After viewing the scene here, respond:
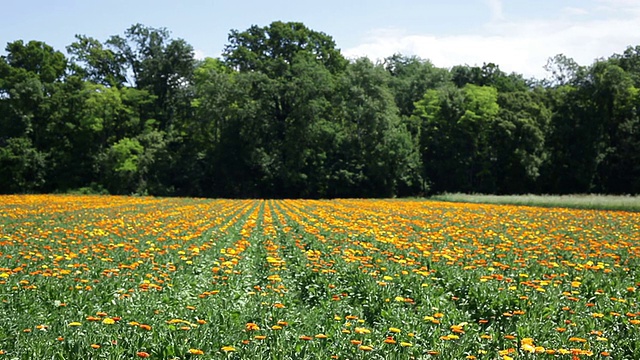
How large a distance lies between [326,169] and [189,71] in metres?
22.2

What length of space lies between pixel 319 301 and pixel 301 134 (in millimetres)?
49224

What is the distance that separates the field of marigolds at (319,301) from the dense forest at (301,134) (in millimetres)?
45353

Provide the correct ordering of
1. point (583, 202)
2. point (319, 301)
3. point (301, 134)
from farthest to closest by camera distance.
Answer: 1. point (301, 134)
2. point (583, 202)
3. point (319, 301)

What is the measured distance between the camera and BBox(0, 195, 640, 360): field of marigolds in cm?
471

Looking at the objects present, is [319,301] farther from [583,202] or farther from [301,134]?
[301,134]

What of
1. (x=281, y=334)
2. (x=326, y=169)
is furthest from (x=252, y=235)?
(x=326, y=169)

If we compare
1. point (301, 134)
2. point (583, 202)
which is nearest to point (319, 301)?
point (583, 202)

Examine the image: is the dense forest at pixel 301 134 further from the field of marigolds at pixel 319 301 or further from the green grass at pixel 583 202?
the field of marigolds at pixel 319 301

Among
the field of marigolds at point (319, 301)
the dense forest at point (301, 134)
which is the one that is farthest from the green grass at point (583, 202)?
the field of marigolds at point (319, 301)

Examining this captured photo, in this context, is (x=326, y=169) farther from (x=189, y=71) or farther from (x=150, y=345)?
(x=150, y=345)

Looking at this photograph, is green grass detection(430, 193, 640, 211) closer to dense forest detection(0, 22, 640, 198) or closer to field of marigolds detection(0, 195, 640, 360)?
dense forest detection(0, 22, 640, 198)

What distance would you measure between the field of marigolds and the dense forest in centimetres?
4535

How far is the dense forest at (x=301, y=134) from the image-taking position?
186 ft

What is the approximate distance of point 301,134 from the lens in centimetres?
5625
